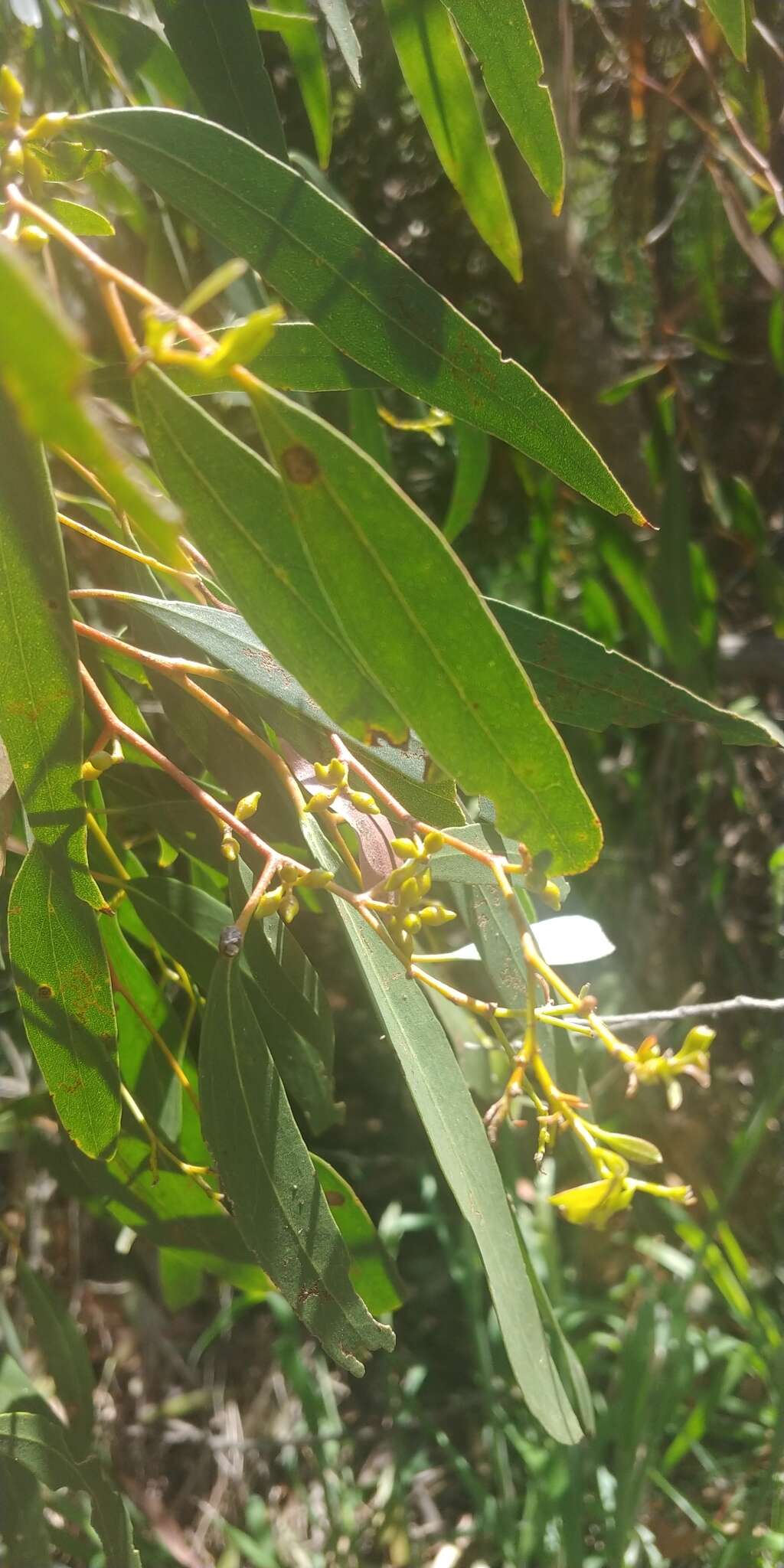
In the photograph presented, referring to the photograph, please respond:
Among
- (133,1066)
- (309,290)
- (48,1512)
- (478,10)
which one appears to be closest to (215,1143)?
(133,1066)

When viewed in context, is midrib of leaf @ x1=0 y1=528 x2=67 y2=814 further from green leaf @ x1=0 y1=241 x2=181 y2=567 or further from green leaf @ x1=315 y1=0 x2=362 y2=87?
green leaf @ x1=315 y1=0 x2=362 y2=87

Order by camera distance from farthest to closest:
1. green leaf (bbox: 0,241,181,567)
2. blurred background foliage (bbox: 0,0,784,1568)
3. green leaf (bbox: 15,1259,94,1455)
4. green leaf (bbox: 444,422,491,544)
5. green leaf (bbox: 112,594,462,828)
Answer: blurred background foliage (bbox: 0,0,784,1568) < green leaf (bbox: 444,422,491,544) < green leaf (bbox: 15,1259,94,1455) < green leaf (bbox: 112,594,462,828) < green leaf (bbox: 0,241,181,567)

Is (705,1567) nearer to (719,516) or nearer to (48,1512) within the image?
(48,1512)

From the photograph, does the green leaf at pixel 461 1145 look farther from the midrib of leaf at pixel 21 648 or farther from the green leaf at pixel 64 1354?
the green leaf at pixel 64 1354

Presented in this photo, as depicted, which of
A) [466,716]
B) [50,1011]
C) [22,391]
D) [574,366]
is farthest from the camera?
[574,366]

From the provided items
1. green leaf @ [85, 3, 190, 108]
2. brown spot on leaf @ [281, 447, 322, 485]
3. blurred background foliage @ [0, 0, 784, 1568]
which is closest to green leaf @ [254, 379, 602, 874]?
brown spot on leaf @ [281, 447, 322, 485]

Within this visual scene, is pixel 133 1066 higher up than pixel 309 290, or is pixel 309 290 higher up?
pixel 309 290

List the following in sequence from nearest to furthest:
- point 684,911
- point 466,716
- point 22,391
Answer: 1. point 22,391
2. point 466,716
3. point 684,911
